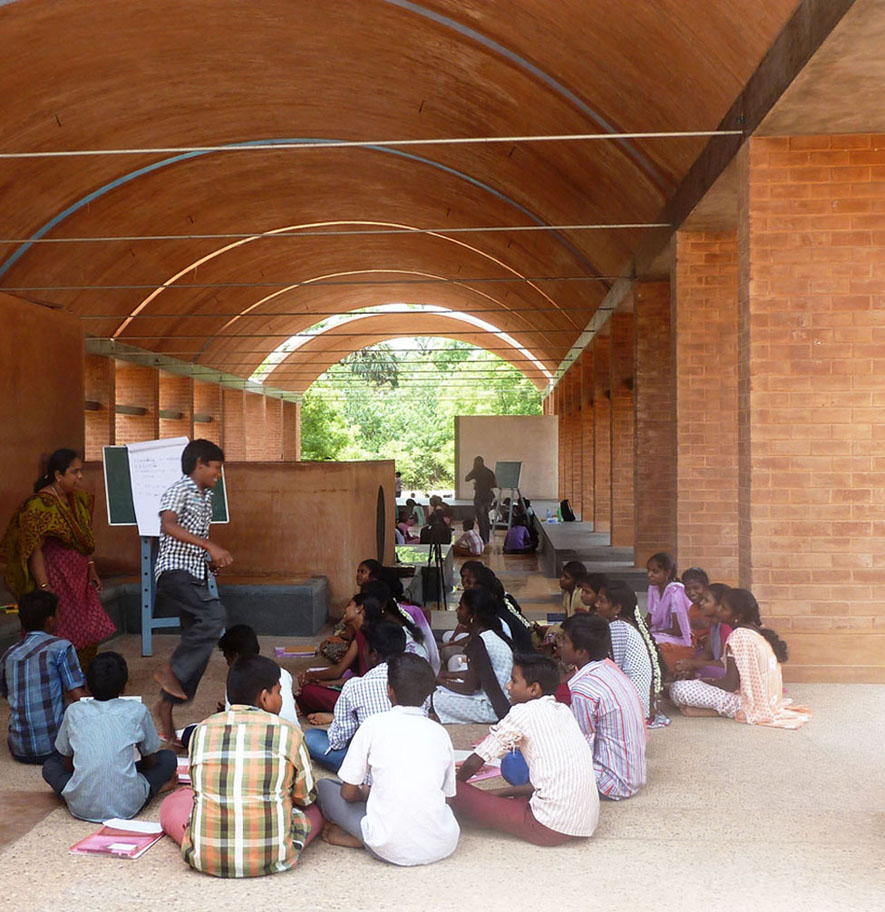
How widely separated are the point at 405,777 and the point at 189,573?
7.22ft

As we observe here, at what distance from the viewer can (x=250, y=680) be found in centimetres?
414

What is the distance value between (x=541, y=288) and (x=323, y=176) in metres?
5.57

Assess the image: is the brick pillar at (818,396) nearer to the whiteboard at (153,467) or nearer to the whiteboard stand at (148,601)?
the whiteboard at (153,467)

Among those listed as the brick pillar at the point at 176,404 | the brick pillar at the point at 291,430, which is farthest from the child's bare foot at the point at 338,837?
the brick pillar at the point at 291,430

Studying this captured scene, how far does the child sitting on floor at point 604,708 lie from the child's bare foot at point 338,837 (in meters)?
1.11

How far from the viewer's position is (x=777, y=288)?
7.28 m

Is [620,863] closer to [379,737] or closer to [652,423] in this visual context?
[379,737]

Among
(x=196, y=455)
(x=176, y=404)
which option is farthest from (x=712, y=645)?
(x=176, y=404)

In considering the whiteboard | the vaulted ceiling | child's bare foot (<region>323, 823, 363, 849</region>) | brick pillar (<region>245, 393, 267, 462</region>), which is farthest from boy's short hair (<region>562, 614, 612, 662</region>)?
brick pillar (<region>245, 393, 267, 462</region>)

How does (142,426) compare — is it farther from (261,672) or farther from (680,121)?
(261,672)

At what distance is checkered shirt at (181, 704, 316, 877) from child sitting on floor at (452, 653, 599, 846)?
76 cm

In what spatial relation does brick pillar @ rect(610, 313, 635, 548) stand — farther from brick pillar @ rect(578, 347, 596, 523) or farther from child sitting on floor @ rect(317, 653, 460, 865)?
child sitting on floor @ rect(317, 653, 460, 865)

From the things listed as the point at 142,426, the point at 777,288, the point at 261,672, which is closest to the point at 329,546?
the point at 777,288

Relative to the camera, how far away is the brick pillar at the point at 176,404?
85.7 feet
